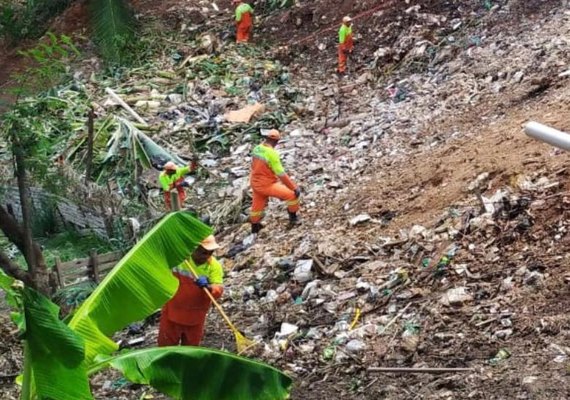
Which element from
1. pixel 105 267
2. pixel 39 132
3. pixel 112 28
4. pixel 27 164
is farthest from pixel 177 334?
pixel 112 28

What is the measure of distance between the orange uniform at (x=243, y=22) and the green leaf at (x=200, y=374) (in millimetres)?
11470

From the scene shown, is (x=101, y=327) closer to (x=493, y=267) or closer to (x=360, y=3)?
(x=493, y=267)

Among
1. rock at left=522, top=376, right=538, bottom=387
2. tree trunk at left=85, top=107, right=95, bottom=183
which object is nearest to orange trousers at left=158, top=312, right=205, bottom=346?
rock at left=522, top=376, right=538, bottom=387

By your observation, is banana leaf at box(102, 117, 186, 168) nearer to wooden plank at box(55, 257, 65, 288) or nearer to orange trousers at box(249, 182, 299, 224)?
orange trousers at box(249, 182, 299, 224)

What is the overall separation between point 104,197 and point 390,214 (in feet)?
11.2

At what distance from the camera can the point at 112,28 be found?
1542 cm

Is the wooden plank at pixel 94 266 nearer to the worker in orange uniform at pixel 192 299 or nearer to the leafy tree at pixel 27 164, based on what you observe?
the leafy tree at pixel 27 164

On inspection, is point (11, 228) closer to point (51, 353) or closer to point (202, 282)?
point (202, 282)

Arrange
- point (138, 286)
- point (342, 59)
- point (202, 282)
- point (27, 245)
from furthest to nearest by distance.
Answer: point (342, 59)
point (202, 282)
point (27, 245)
point (138, 286)

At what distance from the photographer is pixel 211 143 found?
1216 cm

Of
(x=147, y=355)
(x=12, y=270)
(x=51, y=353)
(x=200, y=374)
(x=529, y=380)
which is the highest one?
(x=51, y=353)

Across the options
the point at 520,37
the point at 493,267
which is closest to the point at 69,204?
the point at 493,267

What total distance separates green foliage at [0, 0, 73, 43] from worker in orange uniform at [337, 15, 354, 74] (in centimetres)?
750

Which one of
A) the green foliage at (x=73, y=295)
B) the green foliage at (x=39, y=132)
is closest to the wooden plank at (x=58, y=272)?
the green foliage at (x=73, y=295)
